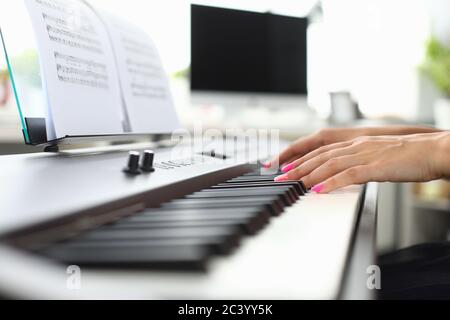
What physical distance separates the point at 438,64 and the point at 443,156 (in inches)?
101

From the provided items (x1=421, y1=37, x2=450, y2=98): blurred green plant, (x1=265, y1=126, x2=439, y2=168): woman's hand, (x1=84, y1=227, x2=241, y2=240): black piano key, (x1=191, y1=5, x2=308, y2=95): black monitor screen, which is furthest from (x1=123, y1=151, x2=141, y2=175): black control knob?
(x1=421, y1=37, x2=450, y2=98): blurred green plant

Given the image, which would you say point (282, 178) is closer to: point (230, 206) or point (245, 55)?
point (230, 206)

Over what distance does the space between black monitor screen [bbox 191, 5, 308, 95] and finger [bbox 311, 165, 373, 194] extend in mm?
1689

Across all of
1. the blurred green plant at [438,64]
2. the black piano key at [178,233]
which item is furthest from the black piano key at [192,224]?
the blurred green plant at [438,64]

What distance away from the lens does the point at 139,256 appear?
36 centimetres

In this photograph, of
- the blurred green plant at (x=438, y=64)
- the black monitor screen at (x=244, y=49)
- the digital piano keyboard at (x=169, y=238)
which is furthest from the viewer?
the blurred green plant at (x=438, y=64)

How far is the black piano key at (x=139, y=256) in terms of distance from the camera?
1.13 ft

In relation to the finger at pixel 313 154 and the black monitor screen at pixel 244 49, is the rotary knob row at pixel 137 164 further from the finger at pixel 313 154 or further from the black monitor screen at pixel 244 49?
the black monitor screen at pixel 244 49

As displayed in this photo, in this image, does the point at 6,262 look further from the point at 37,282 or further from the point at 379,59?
the point at 379,59

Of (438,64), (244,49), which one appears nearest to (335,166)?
(244,49)

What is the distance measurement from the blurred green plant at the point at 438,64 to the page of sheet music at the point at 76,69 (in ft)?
8.10

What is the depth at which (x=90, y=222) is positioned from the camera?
452 mm
